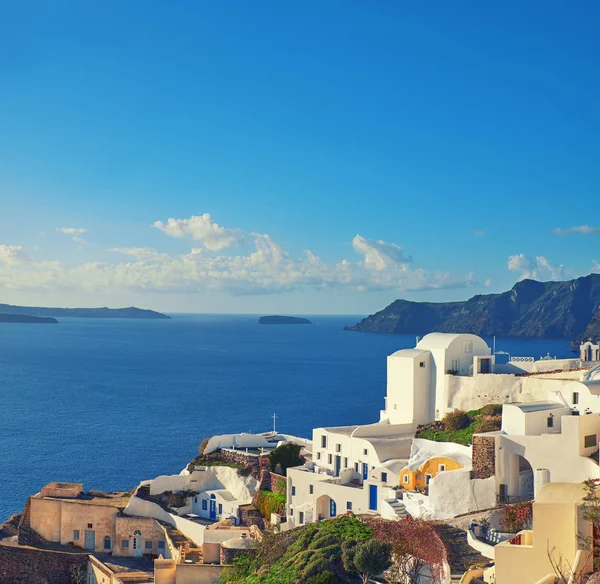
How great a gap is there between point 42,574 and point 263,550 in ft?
42.1

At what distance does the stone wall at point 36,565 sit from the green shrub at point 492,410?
20058 mm

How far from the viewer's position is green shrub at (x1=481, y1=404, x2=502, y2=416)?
3856 centimetres

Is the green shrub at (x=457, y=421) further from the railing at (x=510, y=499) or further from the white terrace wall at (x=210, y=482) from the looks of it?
the white terrace wall at (x=210, y=482)

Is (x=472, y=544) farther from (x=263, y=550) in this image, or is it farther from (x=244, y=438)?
(x=244, y=438)

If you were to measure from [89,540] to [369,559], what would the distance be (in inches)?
797

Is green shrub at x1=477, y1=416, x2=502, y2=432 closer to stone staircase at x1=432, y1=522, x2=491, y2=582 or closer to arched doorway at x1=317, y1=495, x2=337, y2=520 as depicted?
arched doorway at x1=317, y1=495, x2=337, y2=520

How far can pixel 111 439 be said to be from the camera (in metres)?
72.2

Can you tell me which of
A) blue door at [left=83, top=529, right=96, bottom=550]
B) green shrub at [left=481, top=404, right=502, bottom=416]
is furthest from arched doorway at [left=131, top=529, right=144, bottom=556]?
green shrub at [left=481, top=404, right=502, bottom=416]

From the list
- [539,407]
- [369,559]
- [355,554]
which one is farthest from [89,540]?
[539,407]

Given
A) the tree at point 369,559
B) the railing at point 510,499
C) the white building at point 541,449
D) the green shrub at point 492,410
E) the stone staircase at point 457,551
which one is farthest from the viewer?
the green shrub at point 492,410

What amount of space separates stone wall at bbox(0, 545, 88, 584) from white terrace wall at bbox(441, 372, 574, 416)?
1955 centimetres

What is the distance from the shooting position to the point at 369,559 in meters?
26.4

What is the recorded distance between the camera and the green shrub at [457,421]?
39656mm

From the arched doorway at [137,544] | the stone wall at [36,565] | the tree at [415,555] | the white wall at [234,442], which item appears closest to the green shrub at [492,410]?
the tree at [415,555]
